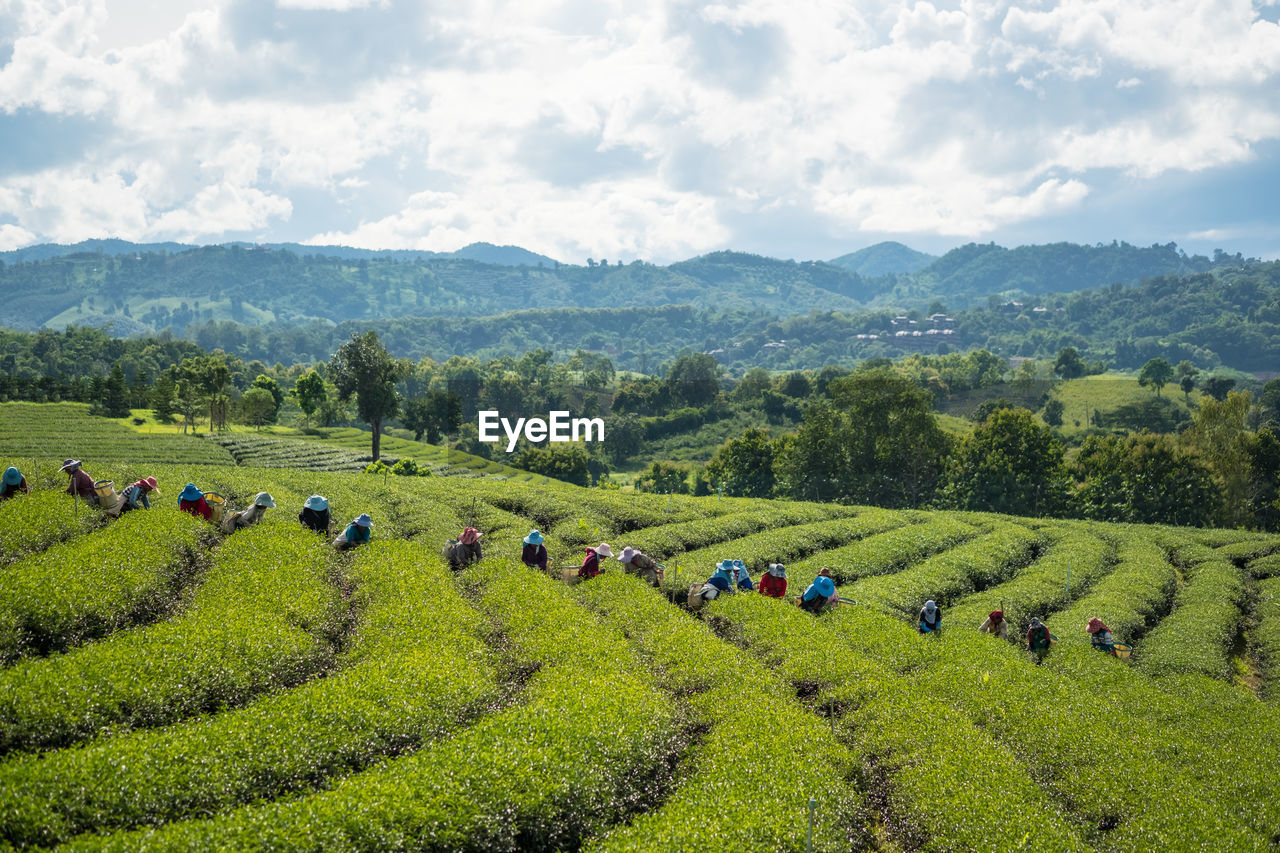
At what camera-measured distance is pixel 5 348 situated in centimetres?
17850

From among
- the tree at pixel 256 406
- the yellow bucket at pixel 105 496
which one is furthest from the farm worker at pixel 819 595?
the tree at pixel 256 406

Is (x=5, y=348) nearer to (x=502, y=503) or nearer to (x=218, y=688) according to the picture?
(x=502, y=503)

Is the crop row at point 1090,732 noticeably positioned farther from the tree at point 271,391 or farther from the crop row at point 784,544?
the tree at point 271,391

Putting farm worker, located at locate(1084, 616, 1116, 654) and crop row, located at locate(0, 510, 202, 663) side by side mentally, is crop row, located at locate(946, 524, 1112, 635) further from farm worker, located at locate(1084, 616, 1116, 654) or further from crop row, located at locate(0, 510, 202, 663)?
crop row, located at locate(0, 510, 202, 663)

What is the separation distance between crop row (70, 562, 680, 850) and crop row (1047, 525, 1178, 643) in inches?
829

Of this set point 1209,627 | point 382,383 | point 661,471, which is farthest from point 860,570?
point 661,471

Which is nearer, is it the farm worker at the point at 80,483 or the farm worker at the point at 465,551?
the farm worker at the point at 80,483

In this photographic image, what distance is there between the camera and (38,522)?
2369cm

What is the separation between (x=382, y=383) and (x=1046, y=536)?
62.7 meters

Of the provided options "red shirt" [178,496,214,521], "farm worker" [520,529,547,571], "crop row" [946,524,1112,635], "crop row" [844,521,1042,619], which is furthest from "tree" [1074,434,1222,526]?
"red shirt" [178,496,214,521]

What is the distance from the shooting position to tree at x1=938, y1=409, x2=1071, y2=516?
74.8 m

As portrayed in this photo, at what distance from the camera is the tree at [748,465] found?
3450 inches

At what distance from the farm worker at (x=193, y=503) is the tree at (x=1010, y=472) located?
70.7 metres

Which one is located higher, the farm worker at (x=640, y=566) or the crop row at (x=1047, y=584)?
the farm worker at (x=640, y=566)
